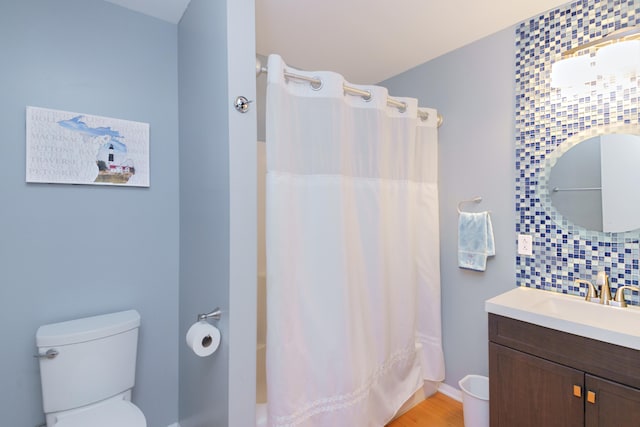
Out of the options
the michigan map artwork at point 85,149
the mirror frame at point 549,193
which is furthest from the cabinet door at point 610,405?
the michigan map artwork at point 85,149

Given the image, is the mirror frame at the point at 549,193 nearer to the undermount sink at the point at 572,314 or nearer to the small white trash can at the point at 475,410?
the undermount sink at the point at 572,314

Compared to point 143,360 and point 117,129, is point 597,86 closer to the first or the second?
point 117,129

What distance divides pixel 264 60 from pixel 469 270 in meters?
2.13

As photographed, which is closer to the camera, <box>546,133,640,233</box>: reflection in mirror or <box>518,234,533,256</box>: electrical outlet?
<box>546,133,640,233</box>: reflection in mirror

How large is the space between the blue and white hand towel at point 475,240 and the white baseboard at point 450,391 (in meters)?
0.92

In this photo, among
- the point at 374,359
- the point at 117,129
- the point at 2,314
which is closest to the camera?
the point at 2,314

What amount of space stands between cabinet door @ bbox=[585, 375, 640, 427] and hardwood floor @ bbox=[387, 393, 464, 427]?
2.91ft

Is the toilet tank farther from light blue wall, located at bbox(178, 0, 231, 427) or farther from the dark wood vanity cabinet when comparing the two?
the dark wood vanity cabinet

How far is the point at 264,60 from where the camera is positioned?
2340 mm

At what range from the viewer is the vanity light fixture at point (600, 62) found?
145 centimetres

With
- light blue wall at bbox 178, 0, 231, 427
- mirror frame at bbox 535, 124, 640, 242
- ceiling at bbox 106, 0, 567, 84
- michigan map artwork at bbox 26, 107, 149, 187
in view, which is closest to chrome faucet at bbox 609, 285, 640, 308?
mirror frame at bbox 535, 124, 640, 242

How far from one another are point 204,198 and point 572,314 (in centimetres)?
193

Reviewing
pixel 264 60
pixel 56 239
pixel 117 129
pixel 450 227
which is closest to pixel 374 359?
pixel 450 227

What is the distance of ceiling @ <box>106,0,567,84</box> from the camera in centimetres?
169
